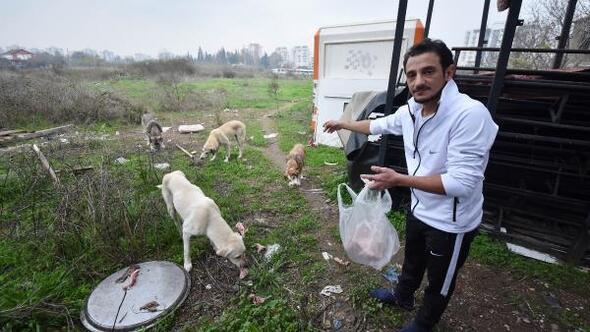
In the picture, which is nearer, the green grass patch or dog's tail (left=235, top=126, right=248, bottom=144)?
the green grass patch

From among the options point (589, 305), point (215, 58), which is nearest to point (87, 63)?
point (215, 58)

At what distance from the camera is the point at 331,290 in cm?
317

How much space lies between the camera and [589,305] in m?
2.91

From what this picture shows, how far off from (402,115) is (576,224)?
2.93 meters

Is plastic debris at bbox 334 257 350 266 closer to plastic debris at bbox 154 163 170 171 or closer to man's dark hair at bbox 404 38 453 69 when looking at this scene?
man's dark hair at bbox 404 38 453 69

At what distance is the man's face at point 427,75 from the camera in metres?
1.70

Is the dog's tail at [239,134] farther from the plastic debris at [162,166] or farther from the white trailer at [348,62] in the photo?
the white trailer at [348,62]

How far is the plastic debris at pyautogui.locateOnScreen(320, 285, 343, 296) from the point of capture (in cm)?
313

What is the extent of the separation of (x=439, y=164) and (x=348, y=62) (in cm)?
679

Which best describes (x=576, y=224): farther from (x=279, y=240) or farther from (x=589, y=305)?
(x=279, y=240)

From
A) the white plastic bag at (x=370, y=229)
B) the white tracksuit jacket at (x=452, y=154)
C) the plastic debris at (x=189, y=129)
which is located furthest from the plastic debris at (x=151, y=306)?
the plastic debris at (x=189, y=129)

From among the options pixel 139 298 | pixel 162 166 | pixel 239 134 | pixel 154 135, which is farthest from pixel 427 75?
pixel 154 135

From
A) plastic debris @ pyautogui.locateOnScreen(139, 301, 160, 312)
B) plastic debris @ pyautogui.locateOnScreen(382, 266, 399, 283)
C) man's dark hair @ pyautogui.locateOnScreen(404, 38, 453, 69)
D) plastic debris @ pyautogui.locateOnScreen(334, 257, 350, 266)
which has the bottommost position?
plastic debris @ pyautogui.locateOnScreen(334, 257, 350, 266)

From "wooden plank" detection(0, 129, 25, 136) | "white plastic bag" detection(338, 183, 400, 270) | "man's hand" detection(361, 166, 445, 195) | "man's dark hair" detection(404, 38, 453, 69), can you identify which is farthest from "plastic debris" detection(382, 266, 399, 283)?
"wooden plank" detection(0, 129, 25, 136)
